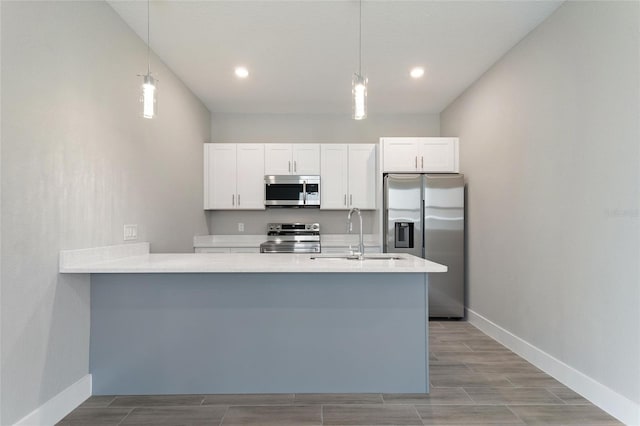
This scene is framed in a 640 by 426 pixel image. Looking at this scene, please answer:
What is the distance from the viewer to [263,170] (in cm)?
512

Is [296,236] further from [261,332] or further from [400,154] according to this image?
[261,332]

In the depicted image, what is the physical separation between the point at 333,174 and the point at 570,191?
9.69 feet

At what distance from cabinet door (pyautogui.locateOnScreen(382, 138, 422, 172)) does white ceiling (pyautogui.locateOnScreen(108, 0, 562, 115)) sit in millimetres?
564

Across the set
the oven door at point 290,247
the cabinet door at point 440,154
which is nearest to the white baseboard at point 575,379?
the cabinet door at point 440,154

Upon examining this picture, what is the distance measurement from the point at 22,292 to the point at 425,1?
3.06 metres

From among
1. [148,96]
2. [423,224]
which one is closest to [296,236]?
[423,224]

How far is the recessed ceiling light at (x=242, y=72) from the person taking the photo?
12.9ft

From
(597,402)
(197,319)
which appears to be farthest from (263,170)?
(597,402)

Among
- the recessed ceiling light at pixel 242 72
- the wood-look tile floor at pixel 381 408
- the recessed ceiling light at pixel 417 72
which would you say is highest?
the recessed ceiling light at pixel 417 72

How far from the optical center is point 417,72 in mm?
4012

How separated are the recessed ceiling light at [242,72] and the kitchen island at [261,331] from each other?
7.42ft

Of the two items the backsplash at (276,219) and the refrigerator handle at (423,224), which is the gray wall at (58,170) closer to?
the backsplash at (276,219)

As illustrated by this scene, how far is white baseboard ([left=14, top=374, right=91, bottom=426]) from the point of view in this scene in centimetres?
201

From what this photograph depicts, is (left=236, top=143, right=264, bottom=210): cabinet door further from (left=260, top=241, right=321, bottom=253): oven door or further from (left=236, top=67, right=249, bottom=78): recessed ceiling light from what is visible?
(left=236, top=67, right=249, bottom=78): recessed ceiling light
